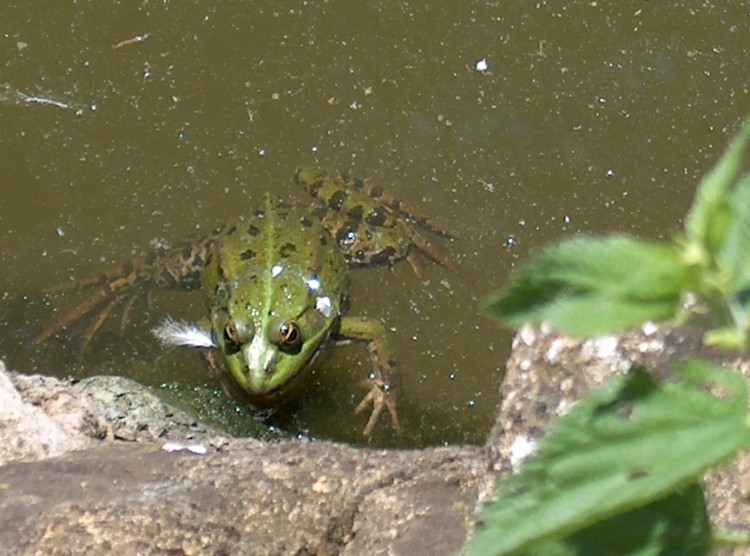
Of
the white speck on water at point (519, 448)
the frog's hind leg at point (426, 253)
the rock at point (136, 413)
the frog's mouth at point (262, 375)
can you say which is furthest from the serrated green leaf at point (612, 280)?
the frog's hind leg at point (426, 253)

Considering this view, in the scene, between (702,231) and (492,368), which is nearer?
(702,231)

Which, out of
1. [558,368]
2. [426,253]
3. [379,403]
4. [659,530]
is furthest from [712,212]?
Answer: [426,253]

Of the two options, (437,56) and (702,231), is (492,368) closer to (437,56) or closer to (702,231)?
(437,56)

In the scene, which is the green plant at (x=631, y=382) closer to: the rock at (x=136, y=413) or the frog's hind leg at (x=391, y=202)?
the rock at (x=136, y=413)

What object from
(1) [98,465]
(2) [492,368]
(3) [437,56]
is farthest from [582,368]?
(3) [437,56]

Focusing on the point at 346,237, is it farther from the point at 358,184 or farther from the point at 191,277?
the point at 191,277

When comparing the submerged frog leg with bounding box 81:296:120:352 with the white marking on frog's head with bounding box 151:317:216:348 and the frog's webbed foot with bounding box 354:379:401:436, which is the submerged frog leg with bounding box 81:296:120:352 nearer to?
the white marking on frog's head with bounding box 151:317:216:348
